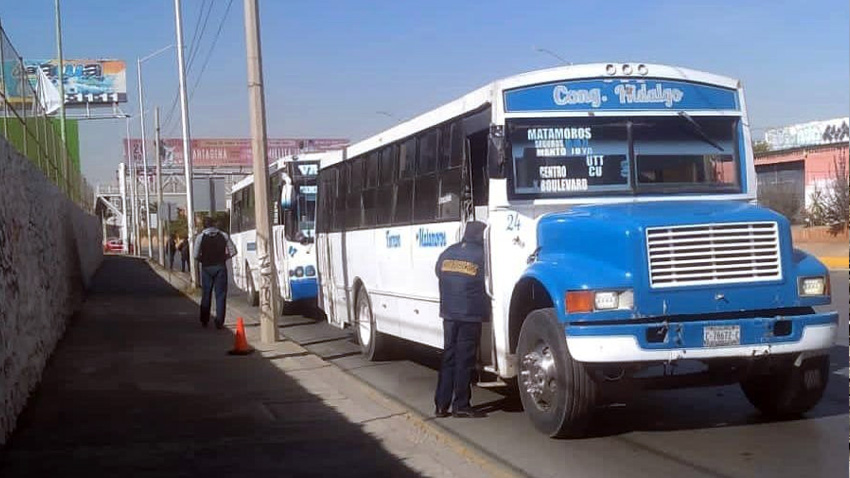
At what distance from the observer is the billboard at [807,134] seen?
62.9 metres

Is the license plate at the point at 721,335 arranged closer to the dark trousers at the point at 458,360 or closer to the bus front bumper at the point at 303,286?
the dark trousers at the point at 458,360

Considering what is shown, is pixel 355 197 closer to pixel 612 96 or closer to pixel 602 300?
pixel 612 96

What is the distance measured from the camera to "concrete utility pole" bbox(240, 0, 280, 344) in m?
14.6

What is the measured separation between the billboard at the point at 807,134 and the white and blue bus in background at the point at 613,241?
5564cm

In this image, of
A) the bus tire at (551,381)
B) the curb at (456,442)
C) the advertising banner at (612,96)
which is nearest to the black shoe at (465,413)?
the curb at (456,442)

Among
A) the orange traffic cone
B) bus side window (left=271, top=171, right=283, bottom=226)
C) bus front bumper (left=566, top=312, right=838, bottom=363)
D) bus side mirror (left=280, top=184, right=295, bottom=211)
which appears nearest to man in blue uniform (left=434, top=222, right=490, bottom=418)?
bus front bumper (left=566, top=312, right=838, bottom=363)

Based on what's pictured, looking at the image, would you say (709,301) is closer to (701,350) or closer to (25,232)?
(701,350)

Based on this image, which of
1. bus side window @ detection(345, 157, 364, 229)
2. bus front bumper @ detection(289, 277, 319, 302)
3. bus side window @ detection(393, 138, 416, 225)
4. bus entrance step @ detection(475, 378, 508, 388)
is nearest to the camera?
bus entrance step @ detection(475, 378, 508, 388)

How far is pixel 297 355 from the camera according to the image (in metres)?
13.7

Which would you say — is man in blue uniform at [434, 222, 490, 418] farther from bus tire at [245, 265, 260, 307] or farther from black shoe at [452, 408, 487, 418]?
bus tire at [245, 265, 260, 307]

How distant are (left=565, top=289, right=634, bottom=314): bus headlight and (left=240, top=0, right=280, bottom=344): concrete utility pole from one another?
8.17m

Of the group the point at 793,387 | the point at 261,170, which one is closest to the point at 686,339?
the point at 793,387

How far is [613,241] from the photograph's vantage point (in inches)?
292

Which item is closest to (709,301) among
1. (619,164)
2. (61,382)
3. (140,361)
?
(619,164)
